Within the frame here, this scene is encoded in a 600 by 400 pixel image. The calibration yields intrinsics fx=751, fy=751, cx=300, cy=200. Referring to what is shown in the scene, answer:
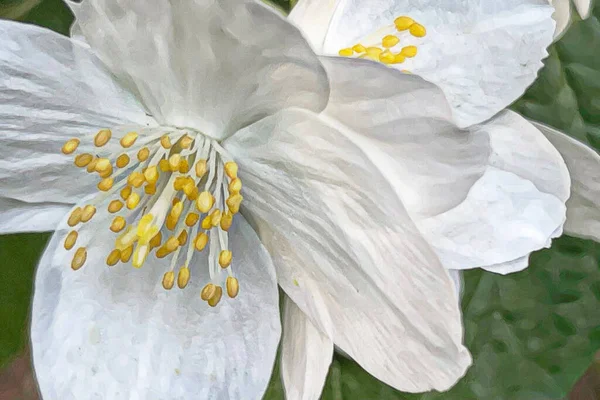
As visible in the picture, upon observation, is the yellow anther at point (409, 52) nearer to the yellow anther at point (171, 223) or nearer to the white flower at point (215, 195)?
the white flower at point (215, 195)

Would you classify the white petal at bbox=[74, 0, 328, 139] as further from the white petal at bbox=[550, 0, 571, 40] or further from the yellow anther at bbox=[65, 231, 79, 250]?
the white petal at bbox=[550, 0, 571, 40]

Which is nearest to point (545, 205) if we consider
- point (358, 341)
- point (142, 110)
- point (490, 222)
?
point (490, 222)

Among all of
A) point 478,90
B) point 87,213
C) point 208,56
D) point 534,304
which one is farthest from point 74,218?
point 534,304

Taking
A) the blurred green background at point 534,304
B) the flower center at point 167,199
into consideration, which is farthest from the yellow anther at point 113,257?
the blurred green background at point 534,304

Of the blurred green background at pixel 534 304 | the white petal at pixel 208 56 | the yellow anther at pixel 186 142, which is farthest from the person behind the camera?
the blurred green background at pixel 534 304

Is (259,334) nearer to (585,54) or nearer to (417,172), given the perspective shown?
(417,172)

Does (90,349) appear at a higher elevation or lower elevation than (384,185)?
lower
